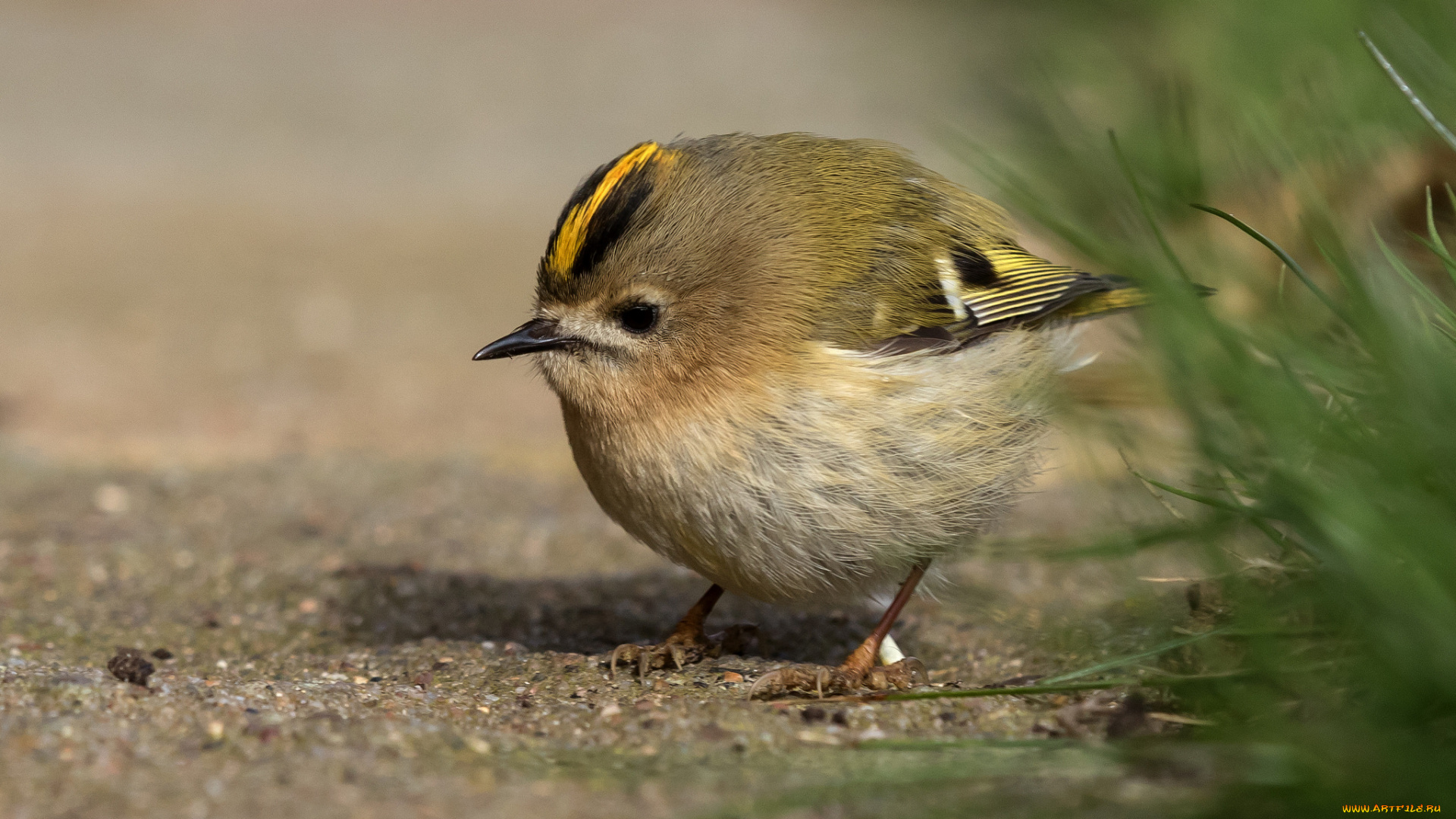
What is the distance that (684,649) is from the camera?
3570 millimetres

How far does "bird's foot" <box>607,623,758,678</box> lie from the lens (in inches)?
134

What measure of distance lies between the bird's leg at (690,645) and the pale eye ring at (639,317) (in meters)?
0.82

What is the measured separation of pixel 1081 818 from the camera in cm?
198

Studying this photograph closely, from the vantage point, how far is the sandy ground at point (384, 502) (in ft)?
7.61

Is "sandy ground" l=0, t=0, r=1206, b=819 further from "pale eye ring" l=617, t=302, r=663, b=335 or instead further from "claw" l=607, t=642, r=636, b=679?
"pale eye ring" l=617, t=302, r=663, b=335

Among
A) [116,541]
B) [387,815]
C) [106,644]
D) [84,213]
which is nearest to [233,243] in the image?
[84,213]

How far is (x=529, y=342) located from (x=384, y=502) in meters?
2.27

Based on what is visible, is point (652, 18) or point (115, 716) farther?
point (652, 18)

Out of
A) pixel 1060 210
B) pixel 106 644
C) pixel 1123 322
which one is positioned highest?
pixel 1060 210

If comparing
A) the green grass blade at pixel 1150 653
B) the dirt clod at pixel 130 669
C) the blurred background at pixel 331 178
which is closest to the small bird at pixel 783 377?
the green grass blade at pixel 1150 653

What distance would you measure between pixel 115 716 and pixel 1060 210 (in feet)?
10.6

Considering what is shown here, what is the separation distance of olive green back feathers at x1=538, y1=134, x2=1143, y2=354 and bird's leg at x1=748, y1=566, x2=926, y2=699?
71 centimetres

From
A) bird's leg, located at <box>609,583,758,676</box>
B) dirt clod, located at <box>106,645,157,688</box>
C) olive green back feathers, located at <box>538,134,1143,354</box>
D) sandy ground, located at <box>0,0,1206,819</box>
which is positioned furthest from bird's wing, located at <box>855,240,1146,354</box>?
dirt clod, located at <box>106,645,157,688</box>

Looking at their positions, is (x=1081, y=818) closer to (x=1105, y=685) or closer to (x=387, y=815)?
(x=1105, y=685)
